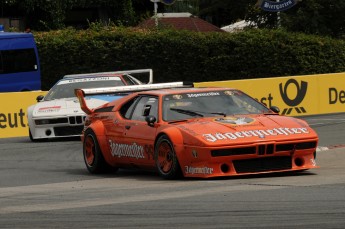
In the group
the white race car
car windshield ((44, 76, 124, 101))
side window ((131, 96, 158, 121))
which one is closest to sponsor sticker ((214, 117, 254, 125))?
side window ((131, 96, 158, 121))

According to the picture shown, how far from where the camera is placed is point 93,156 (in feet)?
46.9

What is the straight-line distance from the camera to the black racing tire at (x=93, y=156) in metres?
14.1

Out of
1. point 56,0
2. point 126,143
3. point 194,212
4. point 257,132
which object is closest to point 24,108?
point 126,143

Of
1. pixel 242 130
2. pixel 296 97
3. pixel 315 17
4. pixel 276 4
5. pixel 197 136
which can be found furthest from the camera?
pixel 315 17

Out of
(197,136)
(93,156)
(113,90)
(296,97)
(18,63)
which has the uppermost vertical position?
(113,90)

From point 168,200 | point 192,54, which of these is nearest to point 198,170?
point 168,200

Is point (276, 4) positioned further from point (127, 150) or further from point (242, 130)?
point (242, 130)

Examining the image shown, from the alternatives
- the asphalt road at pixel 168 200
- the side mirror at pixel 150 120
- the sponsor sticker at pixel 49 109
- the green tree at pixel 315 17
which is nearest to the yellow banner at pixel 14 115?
the sponsor sticker at pixel 49 109

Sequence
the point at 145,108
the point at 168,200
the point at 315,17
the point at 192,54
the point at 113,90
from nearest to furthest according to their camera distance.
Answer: the point at 168,200, the point at 145,108, the point at 113,90, the point at 192,54, the point at 315,17

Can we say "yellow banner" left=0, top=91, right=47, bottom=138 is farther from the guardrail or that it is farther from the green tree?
the green tree

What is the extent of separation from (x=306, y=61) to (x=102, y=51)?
7038mm

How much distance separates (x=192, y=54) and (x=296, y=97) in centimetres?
1047

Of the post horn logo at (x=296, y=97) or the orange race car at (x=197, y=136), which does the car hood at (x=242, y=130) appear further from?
the post horn logo at (x=296, y=97)

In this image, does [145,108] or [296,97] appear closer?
[145,108]
